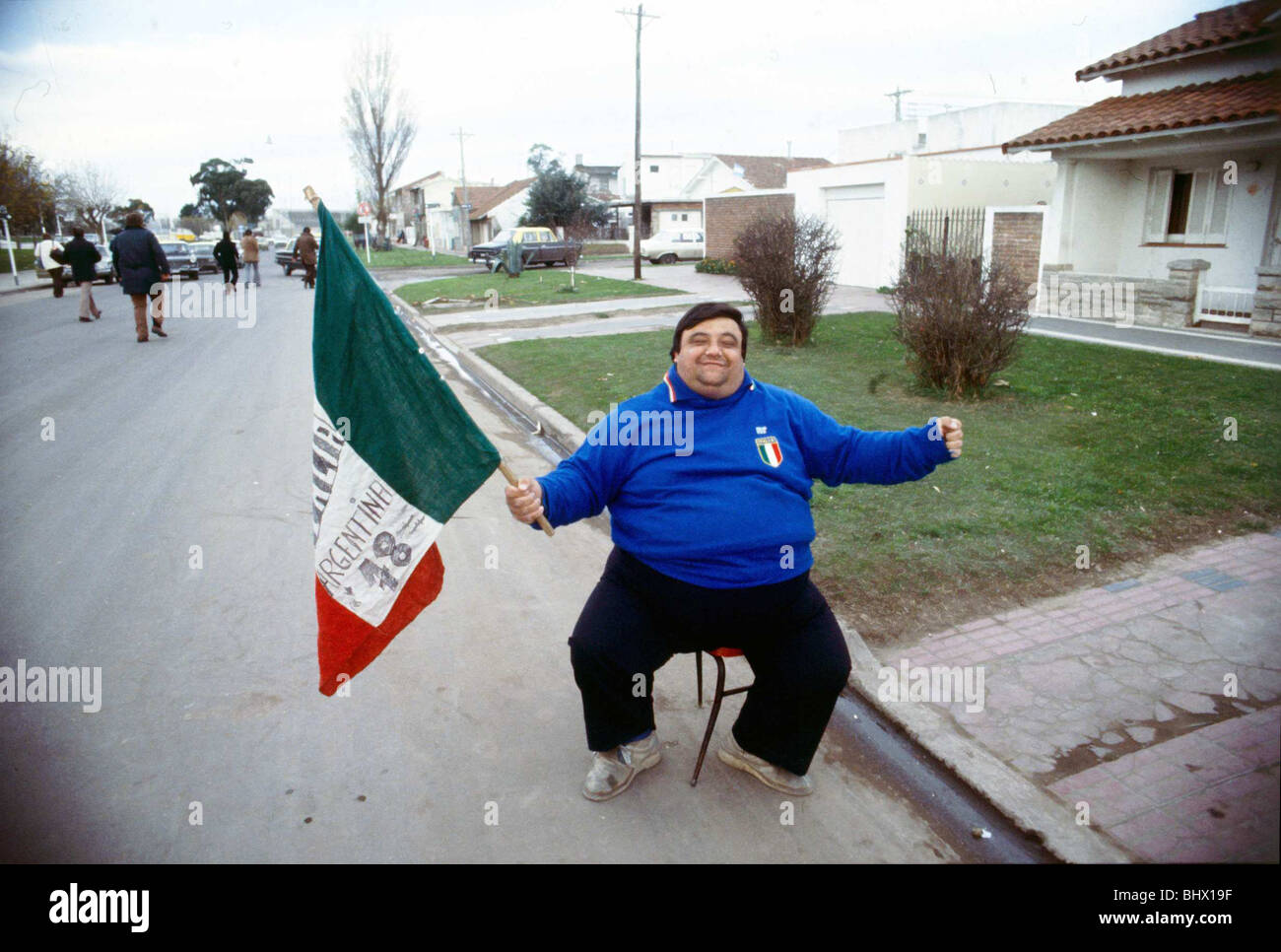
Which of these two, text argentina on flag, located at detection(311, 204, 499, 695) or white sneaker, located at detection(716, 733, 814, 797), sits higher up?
text argentina on flag, located at detection(311, 204, 499, 695)

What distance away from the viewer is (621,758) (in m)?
3.11

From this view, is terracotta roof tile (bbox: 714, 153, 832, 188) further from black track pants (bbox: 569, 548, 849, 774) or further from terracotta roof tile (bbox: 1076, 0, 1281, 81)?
black track pants (bbox: 569, 548, 849, 774)

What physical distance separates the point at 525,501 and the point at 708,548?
2.10ft

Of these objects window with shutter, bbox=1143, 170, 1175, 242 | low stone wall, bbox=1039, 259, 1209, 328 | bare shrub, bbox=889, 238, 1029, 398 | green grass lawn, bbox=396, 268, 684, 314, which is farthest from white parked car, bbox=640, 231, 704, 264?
bare shrub, bbox=889, 238, 1029, 398

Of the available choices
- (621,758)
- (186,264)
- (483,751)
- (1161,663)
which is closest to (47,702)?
(483,751)

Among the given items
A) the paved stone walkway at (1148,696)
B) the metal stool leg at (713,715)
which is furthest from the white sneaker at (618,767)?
the paved stone walkway at (1148,696)

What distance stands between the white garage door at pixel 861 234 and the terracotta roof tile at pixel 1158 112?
5641mm

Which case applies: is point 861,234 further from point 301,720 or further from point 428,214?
point 428,214

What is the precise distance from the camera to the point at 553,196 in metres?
47.6

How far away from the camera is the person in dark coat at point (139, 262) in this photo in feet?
44.4

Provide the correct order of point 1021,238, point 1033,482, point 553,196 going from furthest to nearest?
point 553,196 → point 1021,238 → point 1033,482

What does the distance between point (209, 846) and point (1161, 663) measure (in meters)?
3.79

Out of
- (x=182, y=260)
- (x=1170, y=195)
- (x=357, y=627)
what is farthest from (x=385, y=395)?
(x=182, y=260)

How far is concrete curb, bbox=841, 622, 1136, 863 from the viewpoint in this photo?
8.87 ft
